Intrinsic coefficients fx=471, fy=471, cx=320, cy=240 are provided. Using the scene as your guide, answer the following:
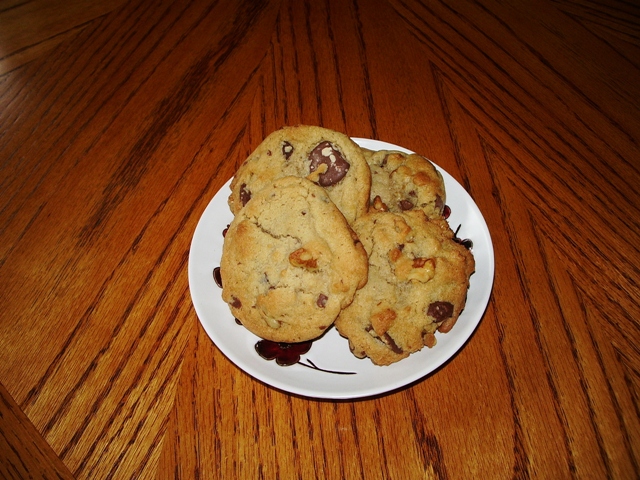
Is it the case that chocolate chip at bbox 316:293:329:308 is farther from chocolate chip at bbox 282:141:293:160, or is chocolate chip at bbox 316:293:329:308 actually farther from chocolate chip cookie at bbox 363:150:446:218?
chocolate chip at bbox 282:141:293:160

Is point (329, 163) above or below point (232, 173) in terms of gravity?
above

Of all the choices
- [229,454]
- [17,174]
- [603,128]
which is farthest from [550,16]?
[17,174]

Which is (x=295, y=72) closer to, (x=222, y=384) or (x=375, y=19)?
(x=375, y=19)

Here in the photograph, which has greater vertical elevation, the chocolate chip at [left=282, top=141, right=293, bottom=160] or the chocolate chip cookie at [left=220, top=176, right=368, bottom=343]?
the chocolate chip at [left=282, top=141, right=293, bottom=160]

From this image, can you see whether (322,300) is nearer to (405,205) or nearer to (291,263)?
(291,263)

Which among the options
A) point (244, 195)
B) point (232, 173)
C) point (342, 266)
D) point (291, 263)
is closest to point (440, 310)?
point (342, 266)

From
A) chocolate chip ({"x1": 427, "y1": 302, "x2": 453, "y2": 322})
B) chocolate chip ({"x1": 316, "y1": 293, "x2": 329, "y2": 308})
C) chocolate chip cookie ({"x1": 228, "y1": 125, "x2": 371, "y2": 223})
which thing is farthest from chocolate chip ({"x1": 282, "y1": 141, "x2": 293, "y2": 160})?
chocolate chip ({"x1": 427, "y1": 302, "x2": 453, "y2": 322})

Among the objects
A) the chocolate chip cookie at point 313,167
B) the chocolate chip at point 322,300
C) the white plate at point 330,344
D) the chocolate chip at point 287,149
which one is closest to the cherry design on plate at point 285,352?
the white plate at point 330,344
